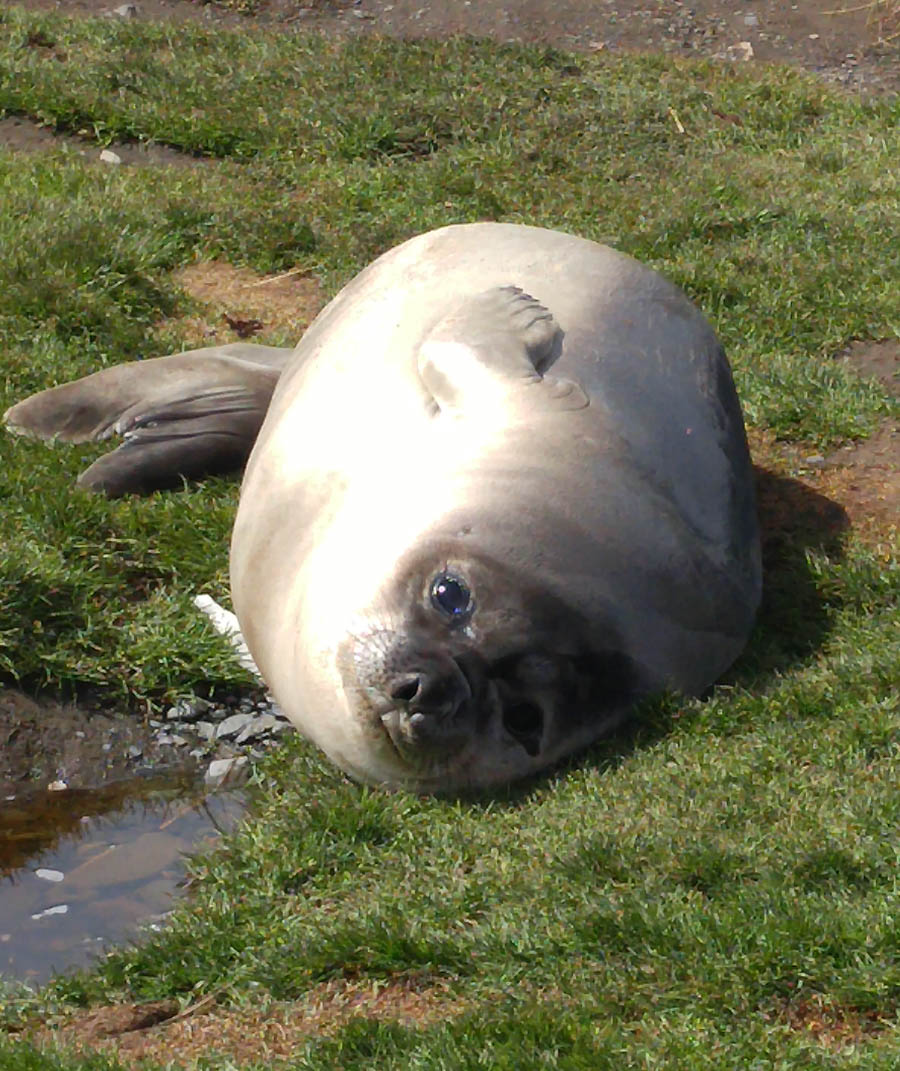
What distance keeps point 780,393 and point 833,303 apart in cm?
93

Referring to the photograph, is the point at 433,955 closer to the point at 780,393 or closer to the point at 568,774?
the point at 568,774

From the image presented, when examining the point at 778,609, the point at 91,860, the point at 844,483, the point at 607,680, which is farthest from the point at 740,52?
the point at 91,860

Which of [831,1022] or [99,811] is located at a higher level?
[831,1022]

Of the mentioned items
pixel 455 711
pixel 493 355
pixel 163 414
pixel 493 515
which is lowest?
pixel 163 414

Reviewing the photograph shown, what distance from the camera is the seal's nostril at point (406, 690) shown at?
413 cm

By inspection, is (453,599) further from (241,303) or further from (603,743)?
(241,303)

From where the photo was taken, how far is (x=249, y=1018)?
142 inches

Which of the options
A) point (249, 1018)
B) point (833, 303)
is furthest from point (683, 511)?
point (833, 303)

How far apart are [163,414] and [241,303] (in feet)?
4.60

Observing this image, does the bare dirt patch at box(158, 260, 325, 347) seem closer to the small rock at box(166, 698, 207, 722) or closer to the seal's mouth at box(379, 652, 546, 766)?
the small rock at box(166, 698, 207, 722)

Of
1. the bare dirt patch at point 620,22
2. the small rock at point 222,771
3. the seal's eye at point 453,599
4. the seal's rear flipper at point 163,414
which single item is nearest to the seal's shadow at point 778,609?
the seal's eye at point 453,599

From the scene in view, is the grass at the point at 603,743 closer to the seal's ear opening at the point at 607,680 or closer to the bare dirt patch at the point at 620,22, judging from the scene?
the seal's ear opening at the point at 607,680

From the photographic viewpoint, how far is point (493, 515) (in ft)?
14.7

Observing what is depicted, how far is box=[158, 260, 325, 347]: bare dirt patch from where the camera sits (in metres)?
7.07
